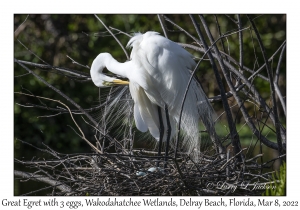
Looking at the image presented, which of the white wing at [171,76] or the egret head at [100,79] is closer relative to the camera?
the white wing at [171,76]

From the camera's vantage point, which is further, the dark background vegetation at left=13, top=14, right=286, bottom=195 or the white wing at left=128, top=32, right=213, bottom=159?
the dark background vegetation at left=13, top=14, right=286, bottom=195

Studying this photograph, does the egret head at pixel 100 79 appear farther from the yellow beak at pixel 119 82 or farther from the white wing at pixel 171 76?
the white wing at pixel 171 76

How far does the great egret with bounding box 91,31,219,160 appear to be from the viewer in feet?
9.28

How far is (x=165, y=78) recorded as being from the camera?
2.89 m

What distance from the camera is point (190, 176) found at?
7.54 feet

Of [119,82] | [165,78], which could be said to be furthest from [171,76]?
[119,82]

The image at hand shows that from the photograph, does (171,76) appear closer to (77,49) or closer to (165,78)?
(165,78)

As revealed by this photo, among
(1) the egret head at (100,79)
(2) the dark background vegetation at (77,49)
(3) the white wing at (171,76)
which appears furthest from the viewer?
(2) the dark background vegetation at (77,49)

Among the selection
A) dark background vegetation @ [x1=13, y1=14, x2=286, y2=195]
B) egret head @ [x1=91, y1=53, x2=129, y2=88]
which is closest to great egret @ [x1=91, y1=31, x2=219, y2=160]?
egret head @ [x1=91, y1=53, x2=129, y2=88]

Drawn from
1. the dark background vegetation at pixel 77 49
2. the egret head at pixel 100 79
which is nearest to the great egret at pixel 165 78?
the egret head at pixel 100 79

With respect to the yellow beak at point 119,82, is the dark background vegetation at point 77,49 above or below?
above

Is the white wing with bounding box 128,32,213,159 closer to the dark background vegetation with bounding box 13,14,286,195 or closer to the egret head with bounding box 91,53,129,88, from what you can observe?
the egret head with bounding box 91,53,129,88

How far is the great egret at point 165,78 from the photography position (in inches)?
111
